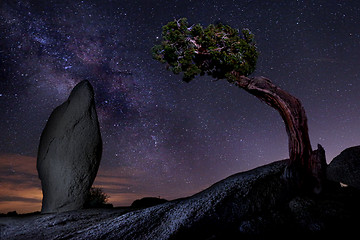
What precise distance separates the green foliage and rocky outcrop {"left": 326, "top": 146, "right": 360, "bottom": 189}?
5058 mm

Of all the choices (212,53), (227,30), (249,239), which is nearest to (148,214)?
(249,239)

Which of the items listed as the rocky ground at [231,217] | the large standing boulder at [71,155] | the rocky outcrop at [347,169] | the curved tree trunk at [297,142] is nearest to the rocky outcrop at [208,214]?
the rocky ground at [231,217]

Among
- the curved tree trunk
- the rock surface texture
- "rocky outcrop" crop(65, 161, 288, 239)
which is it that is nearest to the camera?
the rock surface texture

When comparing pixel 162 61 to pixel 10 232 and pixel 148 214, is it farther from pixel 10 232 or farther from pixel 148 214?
pixel 10 232

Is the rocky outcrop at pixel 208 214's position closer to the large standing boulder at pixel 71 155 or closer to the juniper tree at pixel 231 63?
the juniper tree at pixel 231 63

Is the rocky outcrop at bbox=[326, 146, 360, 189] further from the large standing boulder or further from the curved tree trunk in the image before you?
the large standing boulder

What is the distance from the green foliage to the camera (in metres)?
11.5

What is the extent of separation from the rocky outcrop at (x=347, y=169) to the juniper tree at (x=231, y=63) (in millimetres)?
811

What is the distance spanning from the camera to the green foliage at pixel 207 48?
11469 mm

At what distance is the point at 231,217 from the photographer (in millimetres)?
8852

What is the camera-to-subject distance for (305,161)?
10.4 m

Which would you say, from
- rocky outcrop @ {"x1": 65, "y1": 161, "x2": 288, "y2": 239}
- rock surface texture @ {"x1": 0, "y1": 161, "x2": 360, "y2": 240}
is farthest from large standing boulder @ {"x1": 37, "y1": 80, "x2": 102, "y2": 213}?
rocky outcrop @ {"x1": 65, "y1": 161, "x2": 288, "y2": 239}

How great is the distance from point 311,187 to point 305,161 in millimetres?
967

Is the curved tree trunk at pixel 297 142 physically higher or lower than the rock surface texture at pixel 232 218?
higher
